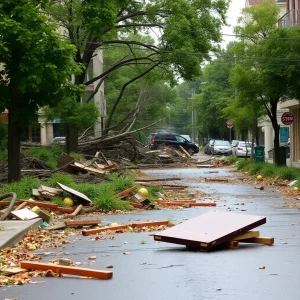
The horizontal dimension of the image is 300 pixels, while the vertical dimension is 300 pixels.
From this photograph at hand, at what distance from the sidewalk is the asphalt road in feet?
2.94

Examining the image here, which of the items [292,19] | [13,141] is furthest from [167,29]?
[13,141]

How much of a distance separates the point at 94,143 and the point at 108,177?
1502 centimetres

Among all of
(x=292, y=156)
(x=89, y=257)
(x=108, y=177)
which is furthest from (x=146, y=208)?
(x=292, y=156)

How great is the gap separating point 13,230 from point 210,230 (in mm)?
4130

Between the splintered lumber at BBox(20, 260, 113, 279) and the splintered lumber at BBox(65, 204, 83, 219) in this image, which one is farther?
the splintered lumber at BBox(65, 204, 83, 219)

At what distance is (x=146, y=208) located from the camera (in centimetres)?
1997

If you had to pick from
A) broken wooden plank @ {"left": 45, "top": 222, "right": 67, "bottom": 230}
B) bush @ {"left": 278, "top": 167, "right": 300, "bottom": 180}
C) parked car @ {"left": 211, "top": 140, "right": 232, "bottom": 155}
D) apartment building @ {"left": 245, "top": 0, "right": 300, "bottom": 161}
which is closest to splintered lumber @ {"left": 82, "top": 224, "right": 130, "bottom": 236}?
broken wooden plank @ {"left": 45, "top": 222, "right": 67, "bottom": 230}

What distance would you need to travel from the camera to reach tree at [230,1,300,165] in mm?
31562

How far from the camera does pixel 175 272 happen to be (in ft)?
31.3

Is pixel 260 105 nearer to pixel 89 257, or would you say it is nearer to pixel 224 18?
pixel 224 18

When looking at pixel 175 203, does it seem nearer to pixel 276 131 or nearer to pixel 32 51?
pixel 32 51

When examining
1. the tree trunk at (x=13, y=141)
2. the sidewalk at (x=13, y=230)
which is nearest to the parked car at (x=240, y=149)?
the tree trunk at (x=13, y=141)

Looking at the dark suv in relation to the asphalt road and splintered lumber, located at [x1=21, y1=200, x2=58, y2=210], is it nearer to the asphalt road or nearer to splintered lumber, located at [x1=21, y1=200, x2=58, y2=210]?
splintered lumber, located at [x1=21, y1=200, x2=58, y2=210]

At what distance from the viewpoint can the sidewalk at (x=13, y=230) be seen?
12398 millimetres
